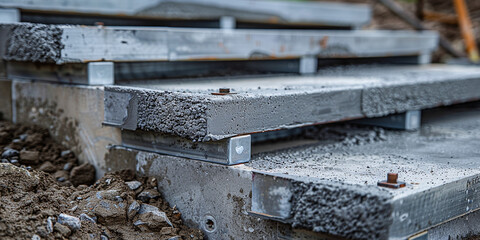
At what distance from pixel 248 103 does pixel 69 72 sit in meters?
1.30

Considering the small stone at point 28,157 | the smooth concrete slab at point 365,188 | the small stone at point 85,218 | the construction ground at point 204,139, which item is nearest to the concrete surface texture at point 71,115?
the construction ground at point 204,139

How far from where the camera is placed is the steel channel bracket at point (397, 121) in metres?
4.32

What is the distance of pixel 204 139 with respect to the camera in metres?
2.82

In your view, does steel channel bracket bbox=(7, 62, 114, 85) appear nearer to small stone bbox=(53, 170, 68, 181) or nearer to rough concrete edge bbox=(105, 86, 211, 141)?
rough concrete edge bbox=(105, 86, 211, 141)

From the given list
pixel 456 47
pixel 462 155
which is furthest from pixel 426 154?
pixel 456 47

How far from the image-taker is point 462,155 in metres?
3.43

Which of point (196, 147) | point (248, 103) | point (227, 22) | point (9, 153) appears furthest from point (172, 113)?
point (227, 22)

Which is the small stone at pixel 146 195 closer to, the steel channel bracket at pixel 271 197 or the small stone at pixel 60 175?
the small stone at pixel 60 175

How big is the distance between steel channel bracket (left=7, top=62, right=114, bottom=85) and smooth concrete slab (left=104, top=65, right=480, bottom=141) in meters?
0.16

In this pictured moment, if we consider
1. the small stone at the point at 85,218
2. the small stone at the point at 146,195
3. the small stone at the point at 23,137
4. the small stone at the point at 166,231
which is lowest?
the small stone at the point at 166,231

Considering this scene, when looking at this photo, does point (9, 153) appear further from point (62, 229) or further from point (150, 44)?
point (150, 44)

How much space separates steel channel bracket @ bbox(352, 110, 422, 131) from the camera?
4324 mm

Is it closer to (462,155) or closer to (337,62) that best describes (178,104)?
(462,155)

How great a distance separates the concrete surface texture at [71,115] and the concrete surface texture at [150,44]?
259mm
